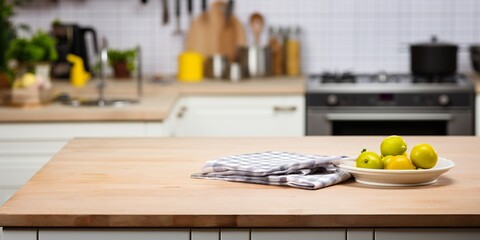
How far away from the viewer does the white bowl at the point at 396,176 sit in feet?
7.86

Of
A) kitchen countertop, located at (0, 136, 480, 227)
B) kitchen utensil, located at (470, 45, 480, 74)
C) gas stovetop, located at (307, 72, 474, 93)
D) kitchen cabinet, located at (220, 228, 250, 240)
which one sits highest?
kitchen utensil, located at (470, 45, 480, 74)

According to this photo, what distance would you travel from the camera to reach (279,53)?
5547mm

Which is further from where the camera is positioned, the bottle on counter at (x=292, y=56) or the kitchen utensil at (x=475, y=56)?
the bottle on counter at (x=292, y=56)

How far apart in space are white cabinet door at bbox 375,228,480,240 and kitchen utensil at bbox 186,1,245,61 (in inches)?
138

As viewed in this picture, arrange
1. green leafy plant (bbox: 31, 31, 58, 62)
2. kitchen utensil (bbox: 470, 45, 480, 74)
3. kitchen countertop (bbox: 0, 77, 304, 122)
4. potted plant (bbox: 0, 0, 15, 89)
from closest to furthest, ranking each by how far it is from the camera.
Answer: kitchen countertop (bbox: 0, 77, 304, 122) → green leafy plant (bbox: 31, 31, 58, 62) → potted plant (bbox: 0, 0, 15, 89) → kitchen utensil (bbox: 470, 45, 480, 74)

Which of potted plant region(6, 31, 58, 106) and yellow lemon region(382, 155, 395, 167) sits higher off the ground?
potted plant region(6, 31, 58, 106)

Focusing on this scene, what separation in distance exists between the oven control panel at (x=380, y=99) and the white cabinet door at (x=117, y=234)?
2.77m

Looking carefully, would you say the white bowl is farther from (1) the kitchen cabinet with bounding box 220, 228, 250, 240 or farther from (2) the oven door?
(2) the oven door

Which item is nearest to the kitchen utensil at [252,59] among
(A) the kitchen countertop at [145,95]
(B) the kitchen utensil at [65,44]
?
(A) the kitchen countertop at [145,95]

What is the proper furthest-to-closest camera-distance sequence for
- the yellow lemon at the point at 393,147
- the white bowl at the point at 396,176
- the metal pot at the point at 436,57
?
the metal pot at the point at 436,57 → the yellow lemon at the point at 393,147 → the white bowl at the point at 396,176

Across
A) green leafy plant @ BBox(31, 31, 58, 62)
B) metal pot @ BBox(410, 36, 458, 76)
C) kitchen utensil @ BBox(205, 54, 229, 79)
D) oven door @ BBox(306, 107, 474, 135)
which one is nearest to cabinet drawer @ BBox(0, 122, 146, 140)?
green leafy plant @ BBox(31, 31, 58, 62)

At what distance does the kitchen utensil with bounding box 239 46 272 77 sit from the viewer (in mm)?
5367

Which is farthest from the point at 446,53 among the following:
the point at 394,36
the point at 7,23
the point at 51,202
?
the point at 51,202

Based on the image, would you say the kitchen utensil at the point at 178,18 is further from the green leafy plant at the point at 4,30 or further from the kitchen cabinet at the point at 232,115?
the green leafy plant at the point at 4,30
